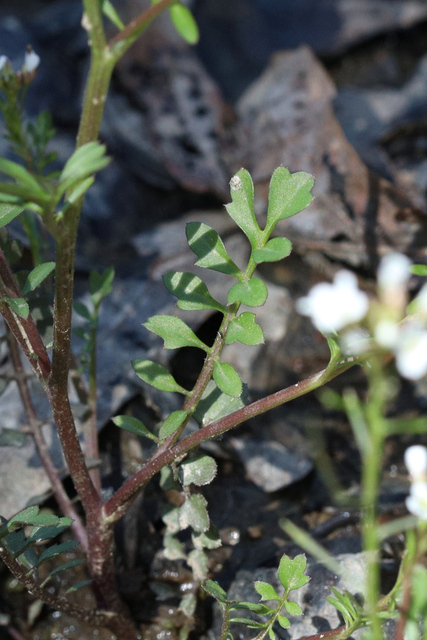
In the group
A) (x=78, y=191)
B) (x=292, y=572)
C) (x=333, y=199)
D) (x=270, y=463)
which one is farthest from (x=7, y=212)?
(x=333, y=199)

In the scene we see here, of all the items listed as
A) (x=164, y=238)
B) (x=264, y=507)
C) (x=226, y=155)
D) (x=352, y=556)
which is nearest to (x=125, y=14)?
(x=226, y=155)

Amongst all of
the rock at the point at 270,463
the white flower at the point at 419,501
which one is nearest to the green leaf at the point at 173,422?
the white flower at the point at 419,501

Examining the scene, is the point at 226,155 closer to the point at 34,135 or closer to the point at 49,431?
the point at 34,135

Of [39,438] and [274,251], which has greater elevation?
[274,251]

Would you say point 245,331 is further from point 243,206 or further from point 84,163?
point 84,163

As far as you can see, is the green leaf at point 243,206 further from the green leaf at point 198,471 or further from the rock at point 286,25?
the rock at point 286,25

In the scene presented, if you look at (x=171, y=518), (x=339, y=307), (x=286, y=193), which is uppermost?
(x=286, y=193)
